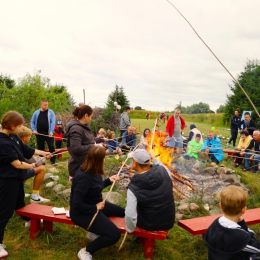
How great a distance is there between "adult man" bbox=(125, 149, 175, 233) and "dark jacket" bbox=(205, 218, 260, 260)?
0.81 meters

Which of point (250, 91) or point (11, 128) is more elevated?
point (250, 91)

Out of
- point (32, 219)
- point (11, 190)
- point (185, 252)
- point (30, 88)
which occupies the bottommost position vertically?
point (185, 252)

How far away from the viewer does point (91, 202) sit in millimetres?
3420

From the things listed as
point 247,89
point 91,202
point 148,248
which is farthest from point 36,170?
point 247,89

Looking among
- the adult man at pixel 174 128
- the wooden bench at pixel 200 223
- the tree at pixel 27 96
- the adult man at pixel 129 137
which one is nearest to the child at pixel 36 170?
the wooden bench at pixel 200 223

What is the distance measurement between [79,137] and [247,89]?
21.4m

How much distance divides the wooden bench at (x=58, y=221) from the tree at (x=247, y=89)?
20.0 metres

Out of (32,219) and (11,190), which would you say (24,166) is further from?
(32,219)

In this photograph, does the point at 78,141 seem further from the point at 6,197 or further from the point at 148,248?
the point at 148,248

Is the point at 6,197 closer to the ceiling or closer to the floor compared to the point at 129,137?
closer to the floor

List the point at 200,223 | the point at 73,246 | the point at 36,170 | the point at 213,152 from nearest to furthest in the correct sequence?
the point at 200,223 < the point at 73,246 < the point at 36,170 < the point at 213,152

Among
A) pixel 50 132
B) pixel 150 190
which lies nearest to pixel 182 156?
pixel 50 132

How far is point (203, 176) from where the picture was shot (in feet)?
24.0

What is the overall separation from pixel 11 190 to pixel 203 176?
518 centimetres
